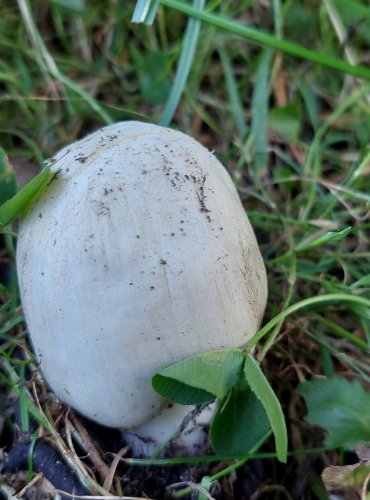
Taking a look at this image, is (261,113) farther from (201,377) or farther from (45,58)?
(201,377)

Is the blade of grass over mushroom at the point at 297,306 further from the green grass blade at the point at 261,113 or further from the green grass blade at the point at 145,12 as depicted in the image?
the green grass blade at the point at 145,12

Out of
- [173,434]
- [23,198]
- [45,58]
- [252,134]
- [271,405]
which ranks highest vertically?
[45,58]

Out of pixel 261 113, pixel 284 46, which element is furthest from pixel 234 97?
pixel 284 46

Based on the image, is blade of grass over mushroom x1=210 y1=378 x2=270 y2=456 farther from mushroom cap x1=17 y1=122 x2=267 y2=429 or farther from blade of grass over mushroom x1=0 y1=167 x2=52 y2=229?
blade of grass over mushroom x1=0 y1=167 x2=52 y2=229

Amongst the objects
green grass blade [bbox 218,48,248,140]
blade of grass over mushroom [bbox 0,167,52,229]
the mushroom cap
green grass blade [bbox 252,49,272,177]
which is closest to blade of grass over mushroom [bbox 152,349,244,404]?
the mushroom cap

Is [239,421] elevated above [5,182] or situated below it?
below

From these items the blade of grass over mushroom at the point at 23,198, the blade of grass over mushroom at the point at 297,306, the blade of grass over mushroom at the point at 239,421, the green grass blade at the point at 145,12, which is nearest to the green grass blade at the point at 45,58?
the green grass blade at the point at 145,12

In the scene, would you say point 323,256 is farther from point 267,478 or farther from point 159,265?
point 159,265
